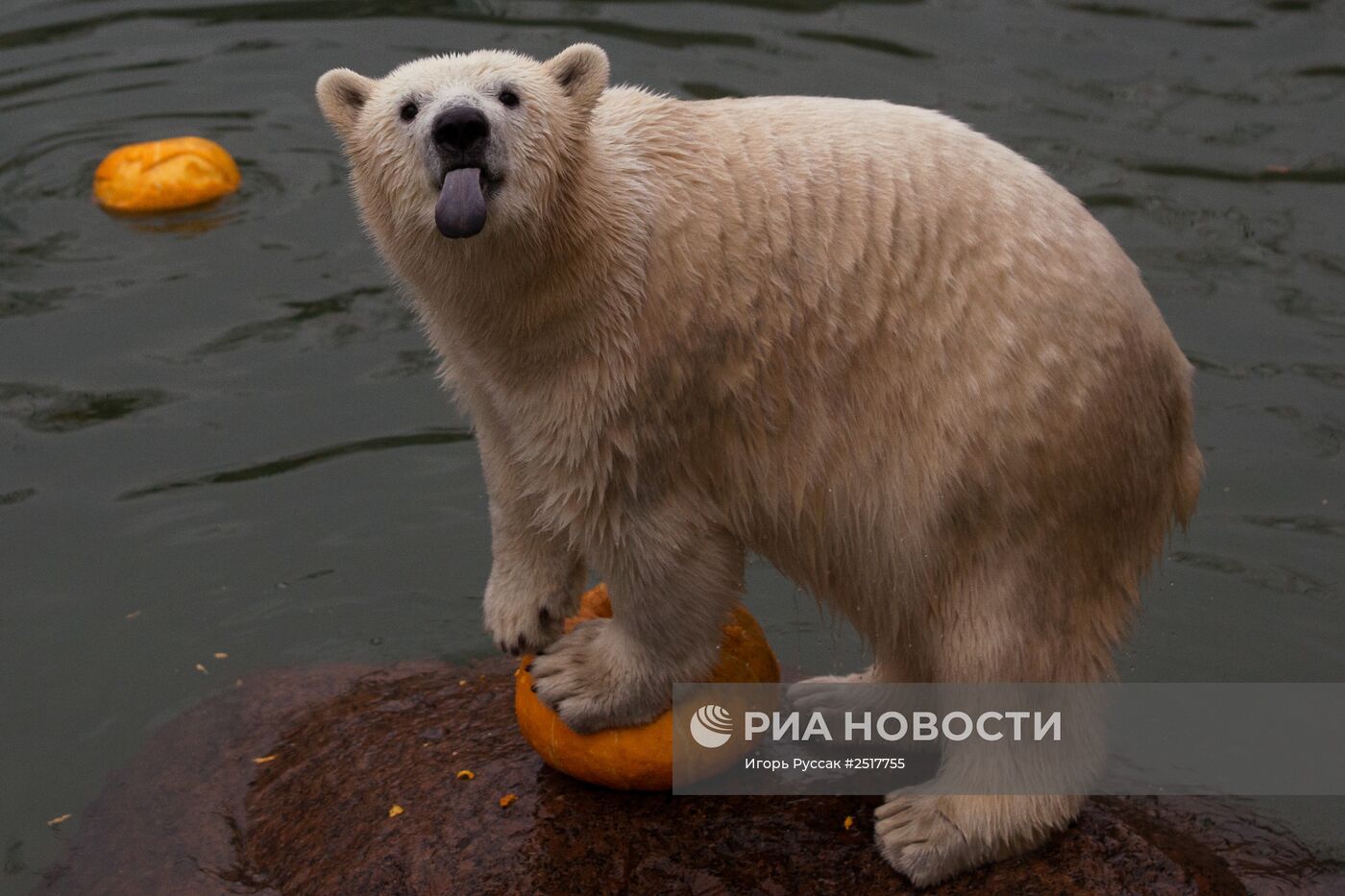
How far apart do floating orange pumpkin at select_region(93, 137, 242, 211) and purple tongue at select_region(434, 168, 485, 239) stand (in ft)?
19.4

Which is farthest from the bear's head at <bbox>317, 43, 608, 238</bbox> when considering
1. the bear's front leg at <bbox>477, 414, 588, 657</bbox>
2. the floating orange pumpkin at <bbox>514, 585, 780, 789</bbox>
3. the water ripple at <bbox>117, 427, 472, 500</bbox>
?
the water ripple at <bbox>117, 427, 472, 500</bbox>

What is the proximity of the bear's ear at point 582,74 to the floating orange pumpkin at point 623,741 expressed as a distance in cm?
162

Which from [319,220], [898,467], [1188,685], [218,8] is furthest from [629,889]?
[218,8]

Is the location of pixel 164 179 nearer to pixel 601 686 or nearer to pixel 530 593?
pixel 530 593

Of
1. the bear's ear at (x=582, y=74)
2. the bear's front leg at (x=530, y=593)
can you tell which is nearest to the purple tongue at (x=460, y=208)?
the bear's ear at (x=582, y=74)

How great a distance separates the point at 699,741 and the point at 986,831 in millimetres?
853

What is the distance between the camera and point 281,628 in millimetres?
6480

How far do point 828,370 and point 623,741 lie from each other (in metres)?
1.26

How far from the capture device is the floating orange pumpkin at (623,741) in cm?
472

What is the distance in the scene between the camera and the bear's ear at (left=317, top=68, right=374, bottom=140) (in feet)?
13.9

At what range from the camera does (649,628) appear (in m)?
4.54

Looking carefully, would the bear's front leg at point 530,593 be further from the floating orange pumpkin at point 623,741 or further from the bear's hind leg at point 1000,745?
the bear's hind leg at point 1000,745

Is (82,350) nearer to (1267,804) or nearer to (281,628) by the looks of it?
(281,628)

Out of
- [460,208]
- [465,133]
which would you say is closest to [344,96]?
[465,133]
